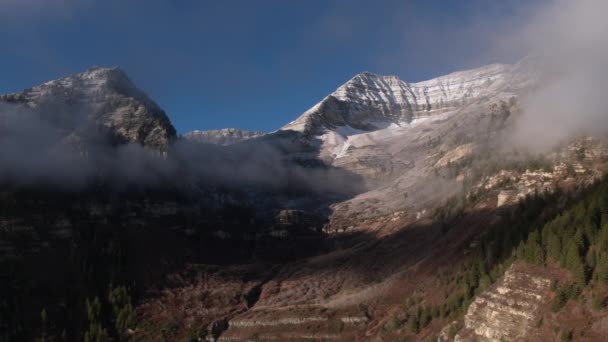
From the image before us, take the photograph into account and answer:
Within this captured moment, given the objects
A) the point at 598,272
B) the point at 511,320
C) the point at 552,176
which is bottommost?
the point at 511,320

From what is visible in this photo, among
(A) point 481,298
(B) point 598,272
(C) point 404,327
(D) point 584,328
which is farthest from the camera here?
(C) point 404,327

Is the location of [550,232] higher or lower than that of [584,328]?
higher

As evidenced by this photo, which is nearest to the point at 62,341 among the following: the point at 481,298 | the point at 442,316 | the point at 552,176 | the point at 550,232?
the point at 442,316

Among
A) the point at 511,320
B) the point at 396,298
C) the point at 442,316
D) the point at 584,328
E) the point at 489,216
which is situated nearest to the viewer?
the point at 584,328

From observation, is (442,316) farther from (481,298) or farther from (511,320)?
(511,320)

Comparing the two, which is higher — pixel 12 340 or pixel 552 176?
pixel 552 176

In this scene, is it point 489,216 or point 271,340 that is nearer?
point 271,340

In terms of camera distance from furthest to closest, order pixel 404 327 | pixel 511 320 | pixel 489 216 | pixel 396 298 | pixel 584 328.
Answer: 1. pixel 489 216
2. pixel 396 298
3. pixel 404 327
4. pixel 511 320
5. pixel 584 328

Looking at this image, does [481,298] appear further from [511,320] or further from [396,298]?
[396,298]

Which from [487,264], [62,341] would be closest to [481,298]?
[487,264]
